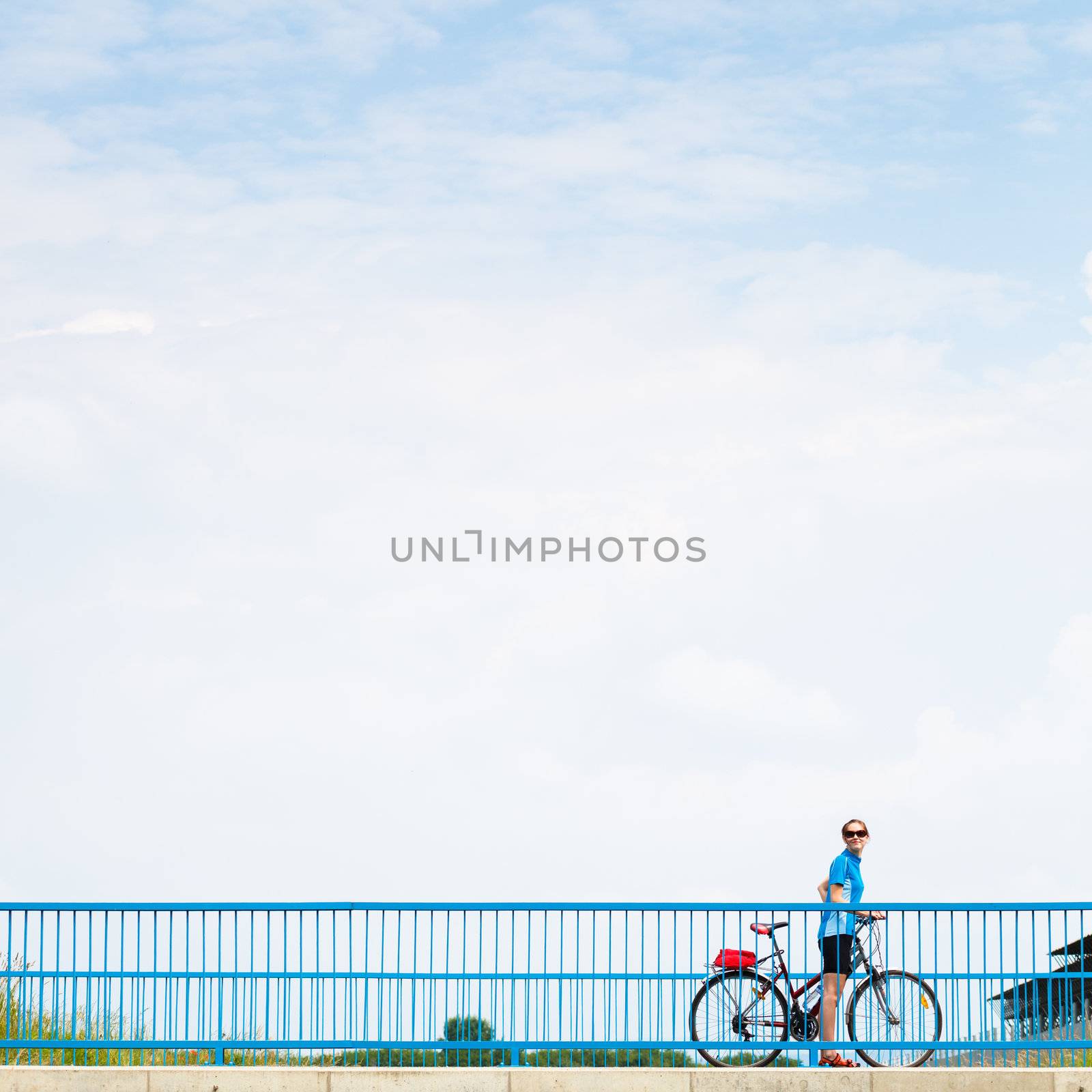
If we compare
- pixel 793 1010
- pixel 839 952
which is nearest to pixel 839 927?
pixel 839 952

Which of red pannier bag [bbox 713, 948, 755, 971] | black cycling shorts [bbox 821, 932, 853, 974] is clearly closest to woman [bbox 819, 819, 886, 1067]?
black cycling shorts [bbox 821, 932, 853, 974]

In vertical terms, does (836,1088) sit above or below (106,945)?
below

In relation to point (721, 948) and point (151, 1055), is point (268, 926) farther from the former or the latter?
point (721, 948)

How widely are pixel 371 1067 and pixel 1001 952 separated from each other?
500cm

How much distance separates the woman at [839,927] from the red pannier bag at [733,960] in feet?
1.89

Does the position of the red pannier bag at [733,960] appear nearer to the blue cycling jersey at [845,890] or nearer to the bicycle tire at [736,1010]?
the bicycle tire at [736,1010]

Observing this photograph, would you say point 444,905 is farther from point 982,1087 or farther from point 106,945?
point 982,1087

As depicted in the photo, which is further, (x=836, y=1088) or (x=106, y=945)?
(x=106, y=945)

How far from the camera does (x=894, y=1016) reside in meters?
12.7

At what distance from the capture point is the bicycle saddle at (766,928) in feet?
41.9

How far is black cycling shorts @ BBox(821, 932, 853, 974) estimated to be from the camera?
41.5 feet

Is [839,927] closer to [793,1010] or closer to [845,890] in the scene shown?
[845,890]

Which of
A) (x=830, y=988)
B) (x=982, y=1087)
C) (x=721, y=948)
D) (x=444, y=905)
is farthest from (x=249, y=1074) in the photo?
(x=982, y=1087)

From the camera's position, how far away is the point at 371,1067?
40.5ft
